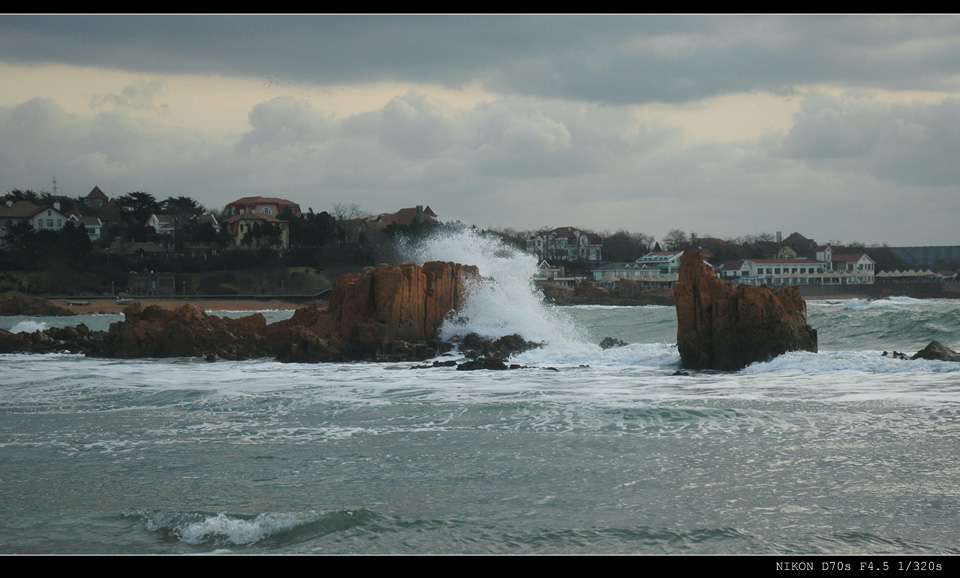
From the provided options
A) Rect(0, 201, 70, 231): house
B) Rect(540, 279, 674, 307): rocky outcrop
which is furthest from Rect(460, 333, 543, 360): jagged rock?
Rect(0, 201, 70, 231): house

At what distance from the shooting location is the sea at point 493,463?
6.43m

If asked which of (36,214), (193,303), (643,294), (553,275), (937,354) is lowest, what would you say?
(193,303)

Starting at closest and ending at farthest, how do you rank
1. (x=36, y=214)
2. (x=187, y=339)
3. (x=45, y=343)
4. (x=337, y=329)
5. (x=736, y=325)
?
(x=736, y=325) → (x=337, y=329) → (x=187, y=339) → (x=45, y=343) → (x=36, y=214)

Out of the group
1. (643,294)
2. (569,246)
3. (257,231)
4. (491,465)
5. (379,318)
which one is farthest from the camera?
(569,246)

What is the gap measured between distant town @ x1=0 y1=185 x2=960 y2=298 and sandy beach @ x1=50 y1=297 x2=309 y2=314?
3959mm

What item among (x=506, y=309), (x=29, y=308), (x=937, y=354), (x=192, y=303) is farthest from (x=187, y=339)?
(x=192, y=303)

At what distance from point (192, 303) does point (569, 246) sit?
5816 cm

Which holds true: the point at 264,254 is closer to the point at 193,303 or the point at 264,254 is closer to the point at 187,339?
the point at 193,303

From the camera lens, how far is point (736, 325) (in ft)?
60.5

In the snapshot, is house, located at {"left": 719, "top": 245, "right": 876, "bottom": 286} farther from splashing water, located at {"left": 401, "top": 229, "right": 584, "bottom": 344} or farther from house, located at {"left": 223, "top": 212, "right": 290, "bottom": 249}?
splashing water, located at {"left": 401, "top": 229, "right": 584, "bottom": 344}
